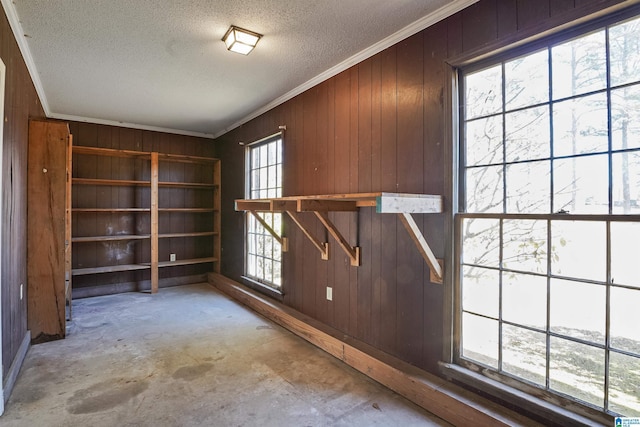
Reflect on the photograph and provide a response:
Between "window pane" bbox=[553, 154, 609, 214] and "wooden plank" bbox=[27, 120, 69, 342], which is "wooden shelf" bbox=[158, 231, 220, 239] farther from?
"window pane" bbox=[553, 154, 609, 214]

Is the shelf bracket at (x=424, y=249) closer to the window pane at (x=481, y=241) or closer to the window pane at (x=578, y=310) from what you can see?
the window pane at (x=481, y=241)

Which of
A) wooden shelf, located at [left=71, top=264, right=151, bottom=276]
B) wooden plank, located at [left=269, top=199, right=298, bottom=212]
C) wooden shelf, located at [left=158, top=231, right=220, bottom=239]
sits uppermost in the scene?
wooden plank, located at [left=269, top=199, right=298, bottom=212]

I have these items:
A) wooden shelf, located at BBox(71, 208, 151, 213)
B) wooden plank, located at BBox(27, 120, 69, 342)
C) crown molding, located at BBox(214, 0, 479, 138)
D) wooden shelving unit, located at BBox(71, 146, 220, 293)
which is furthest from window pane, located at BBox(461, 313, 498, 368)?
wooden shelf, located at BBox(71, 208, 151, 213)

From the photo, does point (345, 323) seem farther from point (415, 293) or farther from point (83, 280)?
point (83, 280)

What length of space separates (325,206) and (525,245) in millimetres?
1318

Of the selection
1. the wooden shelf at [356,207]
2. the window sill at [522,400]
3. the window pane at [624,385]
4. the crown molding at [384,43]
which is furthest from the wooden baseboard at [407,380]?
the crown molding at [384,43]

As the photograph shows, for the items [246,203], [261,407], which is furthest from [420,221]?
[246,203]

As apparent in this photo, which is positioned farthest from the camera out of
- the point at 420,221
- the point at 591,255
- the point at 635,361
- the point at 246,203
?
the point at 246,203

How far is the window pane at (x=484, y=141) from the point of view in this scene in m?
1.87

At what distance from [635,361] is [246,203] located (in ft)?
9.44

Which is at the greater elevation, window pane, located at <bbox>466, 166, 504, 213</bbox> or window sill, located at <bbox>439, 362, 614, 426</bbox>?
window pane, located at <bbox>466, 166, 504, 213</bbox>

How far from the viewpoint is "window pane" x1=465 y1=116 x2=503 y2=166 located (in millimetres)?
1873

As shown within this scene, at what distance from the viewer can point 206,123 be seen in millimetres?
4812

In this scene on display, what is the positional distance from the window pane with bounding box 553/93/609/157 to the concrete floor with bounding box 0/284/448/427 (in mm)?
1621
